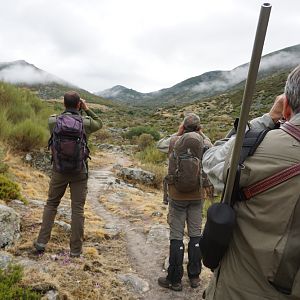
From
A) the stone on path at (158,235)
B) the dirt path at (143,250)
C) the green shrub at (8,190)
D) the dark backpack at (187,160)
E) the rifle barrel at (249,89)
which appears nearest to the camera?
the rifle barrel at (249,89)

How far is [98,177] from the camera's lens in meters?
11.4

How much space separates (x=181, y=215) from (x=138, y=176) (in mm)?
7442

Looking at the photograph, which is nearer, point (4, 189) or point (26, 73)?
point (4, 189)

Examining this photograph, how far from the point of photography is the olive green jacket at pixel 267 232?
62.3 inches

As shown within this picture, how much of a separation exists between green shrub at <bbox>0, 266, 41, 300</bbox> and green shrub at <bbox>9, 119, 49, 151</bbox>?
715 cm

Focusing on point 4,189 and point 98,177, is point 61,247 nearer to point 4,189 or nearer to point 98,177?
point 4,189

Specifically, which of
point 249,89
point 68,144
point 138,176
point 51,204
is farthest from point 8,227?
point 138,176

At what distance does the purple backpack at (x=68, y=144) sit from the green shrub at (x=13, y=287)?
48.0 inches

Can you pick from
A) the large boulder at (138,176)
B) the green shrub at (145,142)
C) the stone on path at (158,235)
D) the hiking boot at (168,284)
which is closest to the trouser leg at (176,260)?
the hiking boot at (168,284)

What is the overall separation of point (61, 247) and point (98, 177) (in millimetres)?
6556

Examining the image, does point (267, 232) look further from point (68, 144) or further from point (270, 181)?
point (68, 144)

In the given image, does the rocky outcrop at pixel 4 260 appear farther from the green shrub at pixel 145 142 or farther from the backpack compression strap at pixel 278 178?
the green shrub at pixel 145 142

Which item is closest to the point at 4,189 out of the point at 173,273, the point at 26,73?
the point at 173,273

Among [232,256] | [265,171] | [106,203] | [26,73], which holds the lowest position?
[106,203]
